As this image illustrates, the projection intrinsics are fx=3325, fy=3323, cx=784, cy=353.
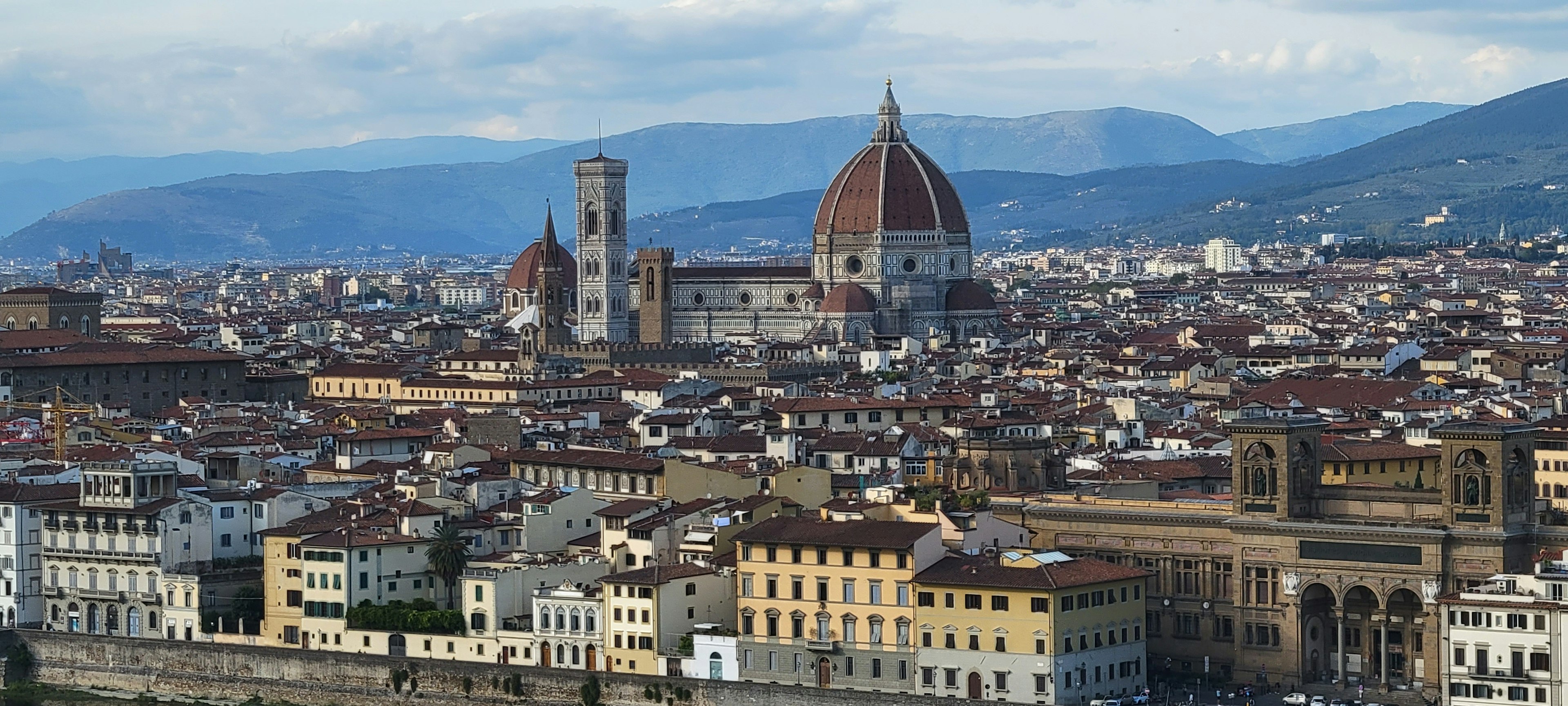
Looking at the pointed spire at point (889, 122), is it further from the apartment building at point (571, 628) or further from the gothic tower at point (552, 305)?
the apartment building at point (571, 628)

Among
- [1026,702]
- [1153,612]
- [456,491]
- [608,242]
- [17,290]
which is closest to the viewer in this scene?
[1026,702]

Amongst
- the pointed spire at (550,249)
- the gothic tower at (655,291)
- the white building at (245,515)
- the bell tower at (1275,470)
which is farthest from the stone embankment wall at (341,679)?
the gothic tower at (655,291)

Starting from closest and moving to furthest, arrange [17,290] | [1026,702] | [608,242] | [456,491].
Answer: [1026,702], [456,491], [17,290], [608,242]

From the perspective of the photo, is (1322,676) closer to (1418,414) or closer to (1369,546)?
(1369,546)

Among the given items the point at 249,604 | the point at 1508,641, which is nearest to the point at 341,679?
the point at 249,604

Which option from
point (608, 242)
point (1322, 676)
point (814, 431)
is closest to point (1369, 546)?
point (1322, 676)

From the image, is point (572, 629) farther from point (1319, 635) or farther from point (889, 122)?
point (889, 122)
